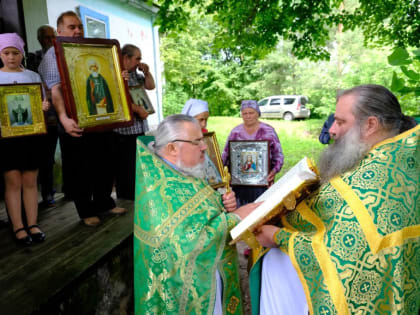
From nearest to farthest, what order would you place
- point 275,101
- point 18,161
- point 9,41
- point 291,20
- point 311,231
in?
1. point 311,231
2. point 9,41
3. point 18,161
4. point 291,20
5. point 275,101

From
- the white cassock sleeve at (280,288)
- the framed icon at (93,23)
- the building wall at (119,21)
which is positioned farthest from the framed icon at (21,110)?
the framed icon at (93,23)

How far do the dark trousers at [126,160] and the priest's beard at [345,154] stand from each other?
2.43 m

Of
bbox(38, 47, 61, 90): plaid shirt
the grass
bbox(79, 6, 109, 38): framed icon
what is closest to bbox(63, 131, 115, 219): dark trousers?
bbox(38, 47, 61, 90): plaid shirt

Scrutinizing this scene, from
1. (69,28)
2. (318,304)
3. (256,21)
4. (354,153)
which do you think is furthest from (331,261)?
(256,21)

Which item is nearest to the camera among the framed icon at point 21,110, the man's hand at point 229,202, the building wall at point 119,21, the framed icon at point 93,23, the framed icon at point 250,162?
the man's hand at point 229,202

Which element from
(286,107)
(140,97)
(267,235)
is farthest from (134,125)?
(286,107)

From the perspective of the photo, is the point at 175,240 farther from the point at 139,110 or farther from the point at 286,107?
the point at 286,107

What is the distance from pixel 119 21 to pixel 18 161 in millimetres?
7194

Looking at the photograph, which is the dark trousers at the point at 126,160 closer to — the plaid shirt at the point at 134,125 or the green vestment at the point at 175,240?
the plaid shirt at the point at 134,125

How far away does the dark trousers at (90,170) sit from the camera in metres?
3.07

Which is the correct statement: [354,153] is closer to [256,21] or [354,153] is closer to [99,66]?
[99,66]

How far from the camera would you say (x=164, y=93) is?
77.3 ft

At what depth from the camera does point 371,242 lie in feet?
5.00

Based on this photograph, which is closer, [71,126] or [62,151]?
[71,126]
